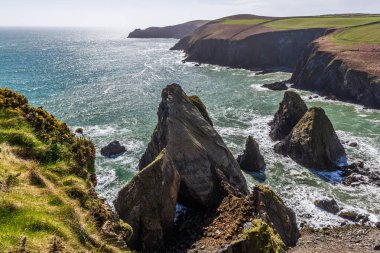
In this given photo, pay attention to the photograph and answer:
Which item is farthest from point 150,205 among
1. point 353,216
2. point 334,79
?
point 334,79

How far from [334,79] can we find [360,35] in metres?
35.2

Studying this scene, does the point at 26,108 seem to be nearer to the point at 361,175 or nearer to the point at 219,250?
the point at 219,250

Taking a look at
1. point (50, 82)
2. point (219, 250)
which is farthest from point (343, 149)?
point (50, 82)

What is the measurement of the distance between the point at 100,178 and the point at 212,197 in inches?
891

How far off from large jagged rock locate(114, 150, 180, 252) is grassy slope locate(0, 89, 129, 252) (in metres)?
4.13

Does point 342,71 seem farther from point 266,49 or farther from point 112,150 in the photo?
point 112,150

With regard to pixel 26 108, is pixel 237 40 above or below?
above

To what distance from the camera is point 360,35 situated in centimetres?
11194

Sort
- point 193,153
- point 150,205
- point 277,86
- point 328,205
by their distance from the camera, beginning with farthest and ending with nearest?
point 277,86, point 328,205, point 193,153, point 150,205

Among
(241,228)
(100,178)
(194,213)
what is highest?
(241,228)

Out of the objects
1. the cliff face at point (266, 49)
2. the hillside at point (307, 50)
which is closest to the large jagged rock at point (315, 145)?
the hillside at point (307, 50)

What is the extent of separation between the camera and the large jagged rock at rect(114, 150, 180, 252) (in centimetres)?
2339

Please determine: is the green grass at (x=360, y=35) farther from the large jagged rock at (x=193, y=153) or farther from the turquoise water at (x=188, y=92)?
the large jagged rock at (x=193, y=153)

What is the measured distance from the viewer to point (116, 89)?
3868 inches
